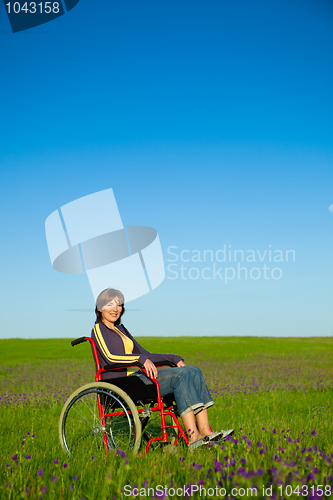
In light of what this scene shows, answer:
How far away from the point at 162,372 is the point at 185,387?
0.29 m

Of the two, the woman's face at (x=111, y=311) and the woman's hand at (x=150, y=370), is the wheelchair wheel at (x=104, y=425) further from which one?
the woman's face at (x=111, y=311)

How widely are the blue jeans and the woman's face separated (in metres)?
0.77

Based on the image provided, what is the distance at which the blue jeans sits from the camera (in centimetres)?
366

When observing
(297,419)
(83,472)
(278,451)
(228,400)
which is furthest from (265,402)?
(83,472)

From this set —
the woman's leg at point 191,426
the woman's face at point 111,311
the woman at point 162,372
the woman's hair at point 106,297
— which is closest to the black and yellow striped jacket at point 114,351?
the woman at point 162,372

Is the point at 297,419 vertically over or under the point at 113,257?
under

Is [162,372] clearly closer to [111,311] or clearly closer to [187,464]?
[111,311]

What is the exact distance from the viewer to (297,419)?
541 cm

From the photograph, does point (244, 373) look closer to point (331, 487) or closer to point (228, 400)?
point (228, 400)

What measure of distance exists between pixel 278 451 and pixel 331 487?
66 cm

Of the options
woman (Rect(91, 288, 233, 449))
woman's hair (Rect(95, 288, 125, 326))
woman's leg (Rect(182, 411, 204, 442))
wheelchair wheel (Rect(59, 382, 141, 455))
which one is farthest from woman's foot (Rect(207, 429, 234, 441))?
woman's hair (Rect(95, 288, 125, 326))

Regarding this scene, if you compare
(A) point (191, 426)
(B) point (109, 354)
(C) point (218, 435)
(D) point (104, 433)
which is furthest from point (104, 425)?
(C) point (218, 435)

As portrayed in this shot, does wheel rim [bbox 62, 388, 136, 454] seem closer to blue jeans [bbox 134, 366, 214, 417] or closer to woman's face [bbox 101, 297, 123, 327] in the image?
blue jeans [bbox 134, 366, 214, 417]

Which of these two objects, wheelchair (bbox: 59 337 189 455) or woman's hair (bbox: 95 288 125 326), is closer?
wheelchair (bbox: 59 337 189 455)
